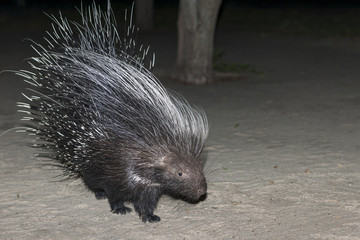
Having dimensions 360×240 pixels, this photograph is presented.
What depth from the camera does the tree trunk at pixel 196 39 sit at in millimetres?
7918

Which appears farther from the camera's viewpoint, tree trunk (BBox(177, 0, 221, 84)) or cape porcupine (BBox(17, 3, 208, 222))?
tree trunk (BBox(177, 0, 221, 84))

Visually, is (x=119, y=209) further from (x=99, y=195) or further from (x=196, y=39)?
(x=196, y=39)

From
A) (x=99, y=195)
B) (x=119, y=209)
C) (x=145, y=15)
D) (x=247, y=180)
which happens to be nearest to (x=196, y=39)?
(x=247, y=180)

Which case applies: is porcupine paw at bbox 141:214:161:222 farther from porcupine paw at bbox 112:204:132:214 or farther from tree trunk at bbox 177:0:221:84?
tree trunk at bbox 177:0:221:84

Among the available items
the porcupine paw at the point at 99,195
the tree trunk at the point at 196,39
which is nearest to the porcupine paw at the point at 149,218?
the porcupine paw at the point at 99,195

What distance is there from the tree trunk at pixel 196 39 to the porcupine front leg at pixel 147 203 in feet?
16.4

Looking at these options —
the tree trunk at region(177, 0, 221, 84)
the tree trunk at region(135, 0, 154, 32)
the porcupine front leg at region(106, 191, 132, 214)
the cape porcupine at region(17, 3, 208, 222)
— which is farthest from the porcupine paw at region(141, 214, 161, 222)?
the tree trunk at region(135, 0, 154, 32)

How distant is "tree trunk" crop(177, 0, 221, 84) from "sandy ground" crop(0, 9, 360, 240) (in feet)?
1.40

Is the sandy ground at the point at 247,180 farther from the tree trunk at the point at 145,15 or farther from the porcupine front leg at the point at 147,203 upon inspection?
the tree trunk at the point at 145,15

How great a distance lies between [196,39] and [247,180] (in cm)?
433

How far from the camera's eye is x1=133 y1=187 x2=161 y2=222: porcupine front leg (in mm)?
3219

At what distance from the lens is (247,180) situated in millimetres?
4047

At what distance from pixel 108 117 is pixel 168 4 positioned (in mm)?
19727

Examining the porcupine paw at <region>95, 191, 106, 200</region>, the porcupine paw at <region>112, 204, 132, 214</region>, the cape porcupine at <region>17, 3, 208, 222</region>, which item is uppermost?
the cape porcupine at <region>17, 3, 208, 222</region>
